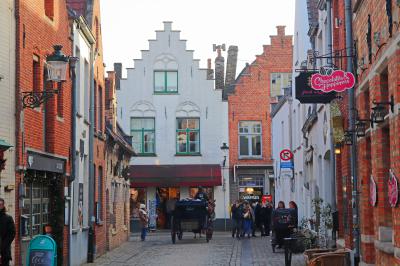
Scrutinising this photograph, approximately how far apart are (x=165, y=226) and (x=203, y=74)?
344 inches

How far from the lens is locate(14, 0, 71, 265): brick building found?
1576 cm

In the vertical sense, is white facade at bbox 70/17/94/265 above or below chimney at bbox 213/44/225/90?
below

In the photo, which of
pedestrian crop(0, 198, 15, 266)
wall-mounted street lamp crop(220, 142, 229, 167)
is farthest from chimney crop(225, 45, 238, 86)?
pedestrian crop(0, 198, 15, 266)

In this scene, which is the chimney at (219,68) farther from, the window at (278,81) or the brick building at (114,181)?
the brick building at (114,181)

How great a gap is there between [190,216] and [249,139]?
15119 mm

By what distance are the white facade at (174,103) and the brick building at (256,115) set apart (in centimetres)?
88

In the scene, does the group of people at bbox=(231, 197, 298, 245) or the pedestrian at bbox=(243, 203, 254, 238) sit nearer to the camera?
the group of people at bbox=(231, 197, 298, 245)

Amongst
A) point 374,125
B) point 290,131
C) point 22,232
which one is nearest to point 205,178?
point 290,131

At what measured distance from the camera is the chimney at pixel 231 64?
48.8 meters

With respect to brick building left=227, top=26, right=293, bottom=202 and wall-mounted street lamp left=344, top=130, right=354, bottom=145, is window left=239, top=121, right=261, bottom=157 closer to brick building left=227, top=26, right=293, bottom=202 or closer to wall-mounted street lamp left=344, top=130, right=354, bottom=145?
brick building left=227, top=26, right=293, bottom=202

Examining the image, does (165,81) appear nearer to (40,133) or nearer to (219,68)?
(219,68)

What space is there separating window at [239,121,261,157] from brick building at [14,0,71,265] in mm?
25964

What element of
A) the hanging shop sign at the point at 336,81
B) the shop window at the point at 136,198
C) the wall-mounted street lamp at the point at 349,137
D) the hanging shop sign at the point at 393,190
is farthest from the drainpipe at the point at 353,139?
the shop window at the point at 136,198

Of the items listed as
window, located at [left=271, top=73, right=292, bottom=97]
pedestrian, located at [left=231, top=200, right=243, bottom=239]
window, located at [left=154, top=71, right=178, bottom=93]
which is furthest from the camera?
window, located at [left=271, top=73, right=292, bottom=97]
